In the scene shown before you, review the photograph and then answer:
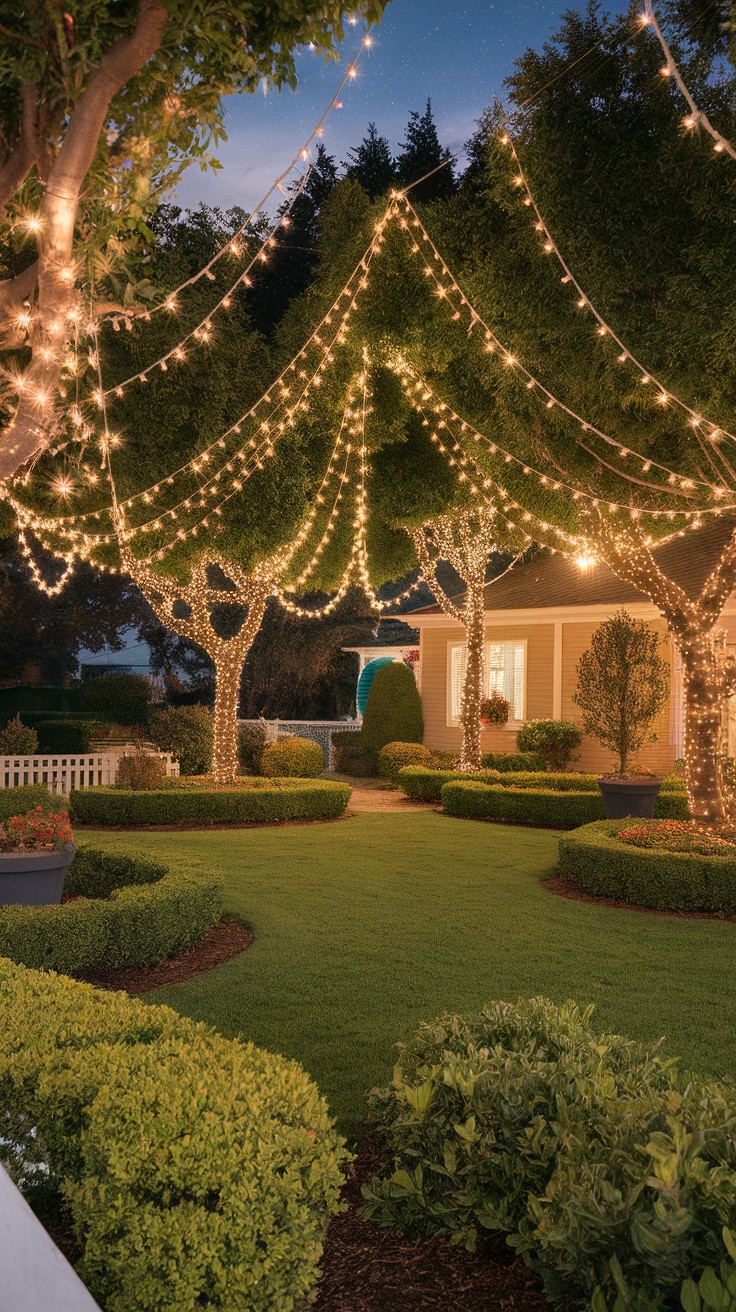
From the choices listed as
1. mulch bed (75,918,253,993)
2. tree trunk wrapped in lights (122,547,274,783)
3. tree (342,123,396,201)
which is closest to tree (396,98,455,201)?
tree (342,123,396,201)

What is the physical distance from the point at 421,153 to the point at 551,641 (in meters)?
10.4

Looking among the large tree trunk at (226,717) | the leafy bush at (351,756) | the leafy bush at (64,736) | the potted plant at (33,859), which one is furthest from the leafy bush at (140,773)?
the potted plant at (33,859)

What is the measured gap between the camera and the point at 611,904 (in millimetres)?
10633

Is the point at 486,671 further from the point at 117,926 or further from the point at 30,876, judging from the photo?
the point at 117,926

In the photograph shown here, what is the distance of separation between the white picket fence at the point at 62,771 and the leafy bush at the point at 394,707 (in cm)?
673

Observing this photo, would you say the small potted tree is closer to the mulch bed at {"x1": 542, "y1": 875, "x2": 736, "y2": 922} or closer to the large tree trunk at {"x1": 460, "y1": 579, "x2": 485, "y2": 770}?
the mulch bed at {"x1": 542, "y1": 875, "x2": 736, "y2": 922}

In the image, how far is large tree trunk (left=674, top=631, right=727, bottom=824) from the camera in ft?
38.7

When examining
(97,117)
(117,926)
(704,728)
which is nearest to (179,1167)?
(97,117)

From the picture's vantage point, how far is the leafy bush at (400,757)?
23078 millimetres

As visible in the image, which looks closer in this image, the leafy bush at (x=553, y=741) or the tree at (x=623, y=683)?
the tree at (x=623, y=683)

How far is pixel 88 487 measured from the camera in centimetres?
1622

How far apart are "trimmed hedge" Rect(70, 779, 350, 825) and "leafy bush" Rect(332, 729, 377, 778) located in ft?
26.2

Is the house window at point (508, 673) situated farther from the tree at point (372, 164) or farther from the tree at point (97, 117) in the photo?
the tree at point (97, 117)

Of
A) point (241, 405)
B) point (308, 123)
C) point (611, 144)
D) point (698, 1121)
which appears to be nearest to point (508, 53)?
point (611, 144)
